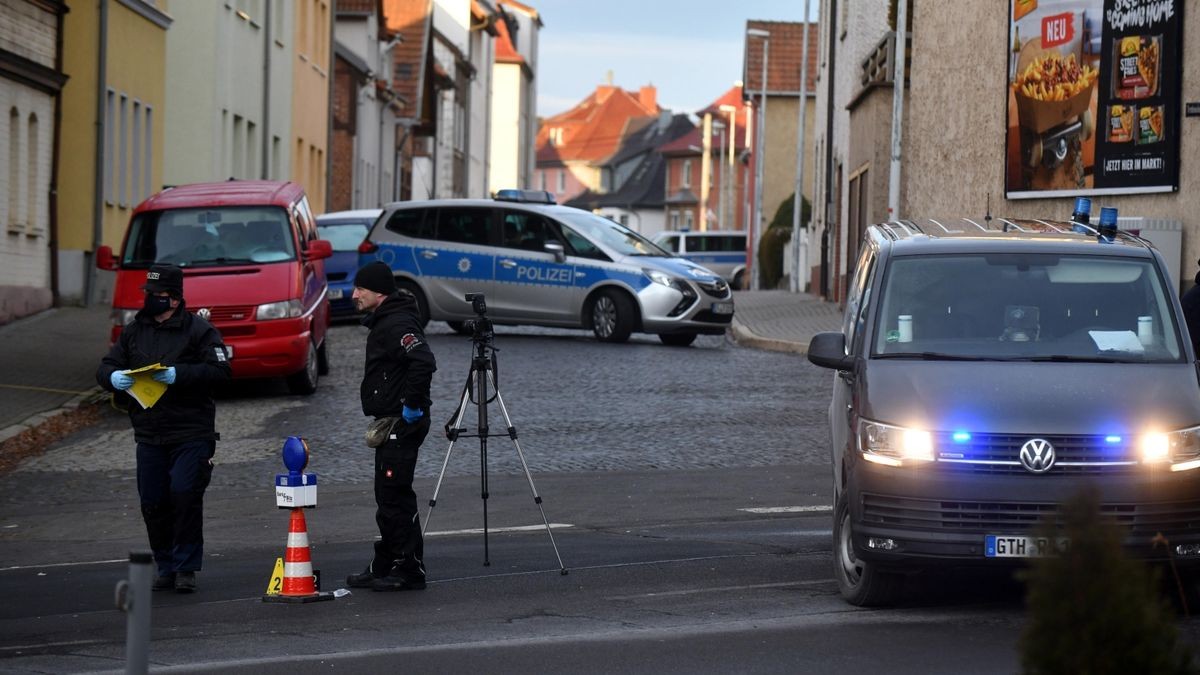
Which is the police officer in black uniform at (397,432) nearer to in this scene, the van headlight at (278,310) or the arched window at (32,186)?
the van headlight at (278,310)

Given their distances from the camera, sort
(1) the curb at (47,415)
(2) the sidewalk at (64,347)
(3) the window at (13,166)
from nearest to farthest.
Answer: (1) the curb at (47,415)
(2) the sidewalk at (64,347)
(3) the window at (13,166)

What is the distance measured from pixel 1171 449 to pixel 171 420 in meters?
5.00

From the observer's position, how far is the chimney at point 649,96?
165 meters

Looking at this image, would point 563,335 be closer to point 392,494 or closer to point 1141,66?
point 1141,66

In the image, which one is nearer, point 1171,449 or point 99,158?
point 1171,449

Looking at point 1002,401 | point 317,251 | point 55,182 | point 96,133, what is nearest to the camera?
Result: point 1002,401

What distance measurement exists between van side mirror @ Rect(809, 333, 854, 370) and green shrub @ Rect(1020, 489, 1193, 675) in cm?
523

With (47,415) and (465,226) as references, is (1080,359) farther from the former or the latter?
(465,226)

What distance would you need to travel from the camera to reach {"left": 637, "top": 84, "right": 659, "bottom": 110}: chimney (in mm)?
165125

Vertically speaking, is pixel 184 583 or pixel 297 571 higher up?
pixel 297 571

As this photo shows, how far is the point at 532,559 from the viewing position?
10531 millimetres

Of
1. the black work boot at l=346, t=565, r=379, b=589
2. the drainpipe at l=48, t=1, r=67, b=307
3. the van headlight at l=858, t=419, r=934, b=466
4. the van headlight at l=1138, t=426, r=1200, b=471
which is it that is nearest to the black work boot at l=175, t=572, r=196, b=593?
the black work boot at l=346, t=565, r=379, b=589

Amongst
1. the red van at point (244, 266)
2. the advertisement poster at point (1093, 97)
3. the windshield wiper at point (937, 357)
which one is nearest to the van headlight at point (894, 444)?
the windshield wiper at point (937, 357)

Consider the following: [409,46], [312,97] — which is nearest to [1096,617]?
[312,97]
